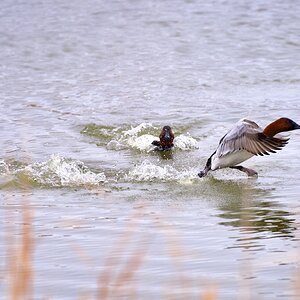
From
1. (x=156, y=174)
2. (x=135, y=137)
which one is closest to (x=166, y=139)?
(x=135, y=137)

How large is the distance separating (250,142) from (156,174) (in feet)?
3.75

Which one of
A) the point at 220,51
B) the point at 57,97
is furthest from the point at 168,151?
the point at 220,51

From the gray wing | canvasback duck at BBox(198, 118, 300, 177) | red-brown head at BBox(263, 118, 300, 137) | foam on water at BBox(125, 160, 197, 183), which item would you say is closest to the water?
foam on water at BBox(125, 160, 197, 183)

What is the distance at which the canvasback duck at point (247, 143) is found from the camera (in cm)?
1135

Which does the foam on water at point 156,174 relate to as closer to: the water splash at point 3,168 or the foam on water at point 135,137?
the water splash at point 3,168

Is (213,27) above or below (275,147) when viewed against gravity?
below

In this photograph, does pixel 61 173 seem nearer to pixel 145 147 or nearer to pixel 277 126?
pixel 145 147

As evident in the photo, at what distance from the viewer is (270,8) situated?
87.1 ft

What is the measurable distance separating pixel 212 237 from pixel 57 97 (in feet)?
33.7

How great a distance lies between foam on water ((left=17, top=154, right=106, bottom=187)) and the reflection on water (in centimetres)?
142

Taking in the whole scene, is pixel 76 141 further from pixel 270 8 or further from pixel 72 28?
pixel 270 8

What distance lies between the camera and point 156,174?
11.6m

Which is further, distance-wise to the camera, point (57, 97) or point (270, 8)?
point (270, 8)

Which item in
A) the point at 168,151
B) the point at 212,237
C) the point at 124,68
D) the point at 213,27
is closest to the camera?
the point at 212,237
